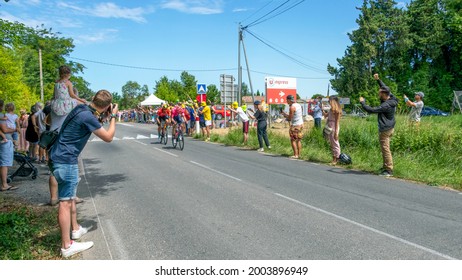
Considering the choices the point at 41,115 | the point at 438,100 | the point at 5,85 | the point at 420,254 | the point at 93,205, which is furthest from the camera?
the point at 438,100

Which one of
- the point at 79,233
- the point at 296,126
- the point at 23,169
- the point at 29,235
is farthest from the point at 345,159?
the point at 23,169

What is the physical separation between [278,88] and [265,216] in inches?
780

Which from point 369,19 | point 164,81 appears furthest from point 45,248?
point 164,81

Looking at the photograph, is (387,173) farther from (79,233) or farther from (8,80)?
(8,80)

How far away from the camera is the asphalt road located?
14.1 feet

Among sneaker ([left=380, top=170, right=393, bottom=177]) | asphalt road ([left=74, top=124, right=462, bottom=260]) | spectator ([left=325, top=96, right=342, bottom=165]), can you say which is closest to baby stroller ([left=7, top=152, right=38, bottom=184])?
asphalt road ([left=74, top=124, right=462, bottom=260])

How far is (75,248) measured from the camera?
4.24 metres

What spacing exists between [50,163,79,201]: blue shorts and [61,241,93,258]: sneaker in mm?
556

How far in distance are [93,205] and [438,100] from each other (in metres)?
55.3

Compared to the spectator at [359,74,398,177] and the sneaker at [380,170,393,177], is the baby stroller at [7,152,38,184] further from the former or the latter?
the sneaker at [380,170,393,177]

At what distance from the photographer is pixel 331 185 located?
801 centimetres

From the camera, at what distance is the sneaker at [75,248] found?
4160mm

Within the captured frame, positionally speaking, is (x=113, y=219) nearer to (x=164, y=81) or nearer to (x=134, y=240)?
(x=134, y=240)

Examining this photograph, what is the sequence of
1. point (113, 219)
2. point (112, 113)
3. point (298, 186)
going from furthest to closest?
point (298, 186) → point (113, 219) → point (112, 113)
